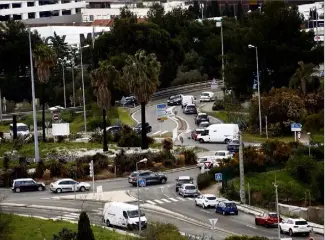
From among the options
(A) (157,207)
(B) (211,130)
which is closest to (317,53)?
(B) (211,130)

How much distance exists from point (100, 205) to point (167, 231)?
1863cm

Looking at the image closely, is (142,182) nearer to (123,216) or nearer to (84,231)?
(123,216)

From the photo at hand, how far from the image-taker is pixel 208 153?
275ft

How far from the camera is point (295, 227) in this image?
187 feet

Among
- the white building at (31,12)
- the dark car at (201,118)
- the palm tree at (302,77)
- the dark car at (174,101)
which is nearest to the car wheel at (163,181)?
the dark car at (201,118)

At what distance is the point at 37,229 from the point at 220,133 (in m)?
35.4

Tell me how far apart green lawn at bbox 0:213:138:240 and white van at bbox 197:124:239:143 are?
31.4 metres

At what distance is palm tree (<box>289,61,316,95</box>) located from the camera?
319ft

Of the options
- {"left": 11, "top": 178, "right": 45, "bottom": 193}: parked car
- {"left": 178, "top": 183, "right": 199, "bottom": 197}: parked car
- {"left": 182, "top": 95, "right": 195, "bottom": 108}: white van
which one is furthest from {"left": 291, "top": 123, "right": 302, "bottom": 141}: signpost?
{"left": 182, "top": 95, "right": 195, "bottom": 108}: white van

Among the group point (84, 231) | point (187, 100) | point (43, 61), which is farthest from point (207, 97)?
point (84, 231)

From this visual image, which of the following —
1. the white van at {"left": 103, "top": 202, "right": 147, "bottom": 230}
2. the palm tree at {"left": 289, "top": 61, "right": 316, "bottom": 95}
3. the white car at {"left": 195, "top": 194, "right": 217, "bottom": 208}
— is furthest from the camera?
the palm tree at {"left": 289, "top": 61, "right": 316, "bottom": 95}

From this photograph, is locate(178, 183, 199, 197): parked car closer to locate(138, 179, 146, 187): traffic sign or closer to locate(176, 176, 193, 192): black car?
locate(176, 176, 193, 192): black car

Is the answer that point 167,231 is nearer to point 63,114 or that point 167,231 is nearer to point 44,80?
point 44,80

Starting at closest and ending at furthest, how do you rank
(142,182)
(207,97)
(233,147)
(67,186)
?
1. (142,182)
2. (67,186)
3. (233,147)
4. (207,97)
